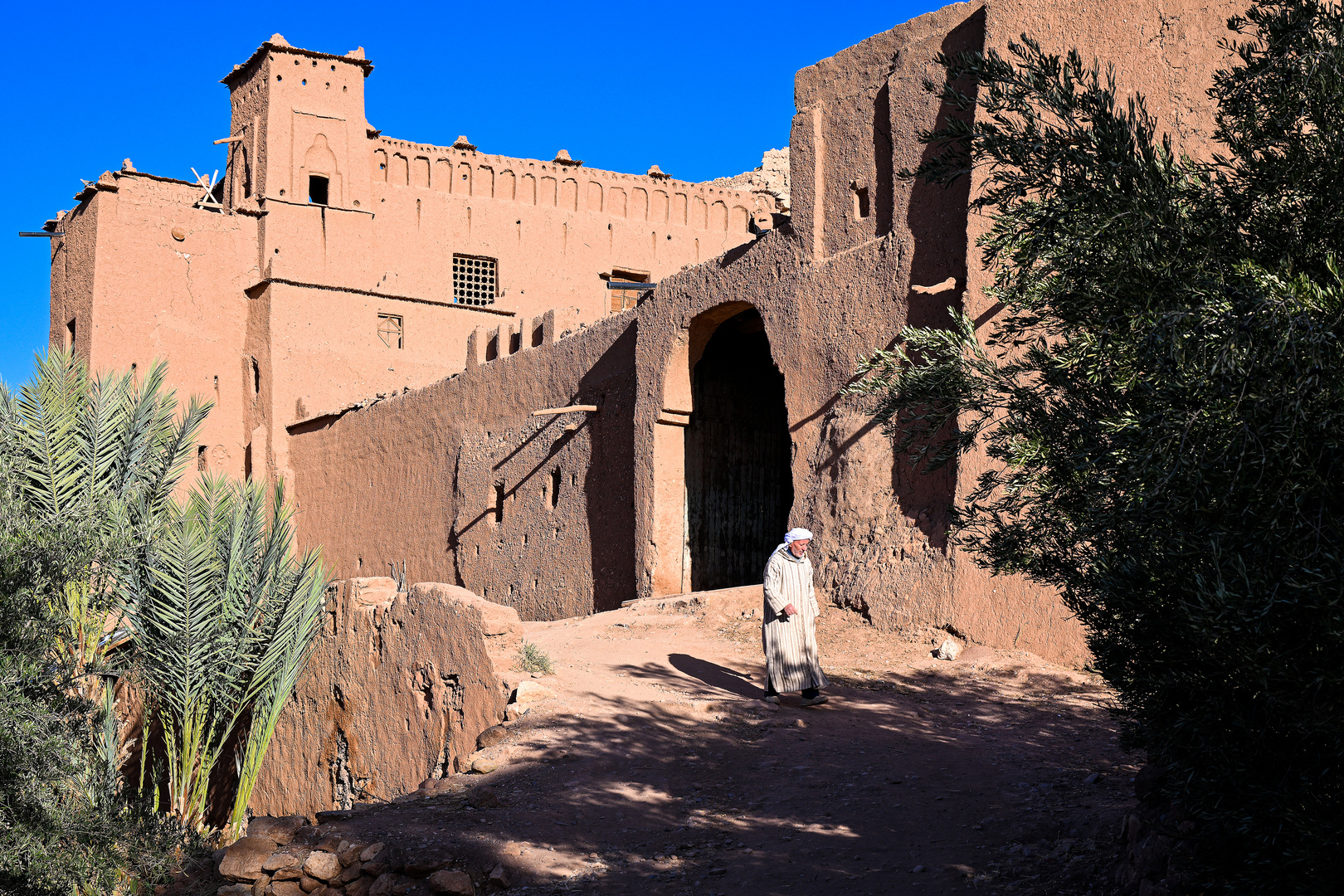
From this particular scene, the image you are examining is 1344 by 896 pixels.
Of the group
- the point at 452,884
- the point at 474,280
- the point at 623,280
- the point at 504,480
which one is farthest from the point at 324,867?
the point at 623,280

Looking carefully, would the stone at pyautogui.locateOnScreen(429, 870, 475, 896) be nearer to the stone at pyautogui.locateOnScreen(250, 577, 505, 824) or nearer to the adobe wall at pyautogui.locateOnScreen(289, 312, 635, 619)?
the stone at pyautogui.locateOnScreen(250, 577, 505, 824)

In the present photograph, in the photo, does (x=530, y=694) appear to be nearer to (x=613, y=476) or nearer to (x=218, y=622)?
(x=218, y=622)

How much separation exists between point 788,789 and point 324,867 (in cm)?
260

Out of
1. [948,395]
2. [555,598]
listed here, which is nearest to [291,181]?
[555,598]

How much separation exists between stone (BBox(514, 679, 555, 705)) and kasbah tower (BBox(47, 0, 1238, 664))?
334cm

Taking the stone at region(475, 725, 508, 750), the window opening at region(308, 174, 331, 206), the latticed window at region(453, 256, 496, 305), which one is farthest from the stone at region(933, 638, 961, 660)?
the window opening at region(308, 174, 331, 206)

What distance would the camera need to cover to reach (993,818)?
6020 mm

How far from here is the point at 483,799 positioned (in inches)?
268

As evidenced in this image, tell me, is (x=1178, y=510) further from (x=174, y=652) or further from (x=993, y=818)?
(x=174, y=652)

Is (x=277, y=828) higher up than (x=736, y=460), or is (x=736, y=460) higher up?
(x=736, y=460)

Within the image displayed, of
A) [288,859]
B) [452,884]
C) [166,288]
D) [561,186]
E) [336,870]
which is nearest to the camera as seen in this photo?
[452,884]

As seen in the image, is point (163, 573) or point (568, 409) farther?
point (568, 409)

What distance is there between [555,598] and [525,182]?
12.1 metres

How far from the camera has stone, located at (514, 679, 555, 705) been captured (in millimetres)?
8383
